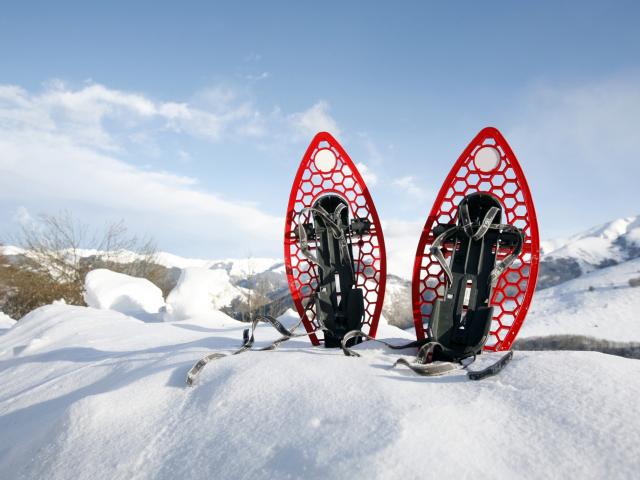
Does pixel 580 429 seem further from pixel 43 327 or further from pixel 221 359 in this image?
pixel 43 327

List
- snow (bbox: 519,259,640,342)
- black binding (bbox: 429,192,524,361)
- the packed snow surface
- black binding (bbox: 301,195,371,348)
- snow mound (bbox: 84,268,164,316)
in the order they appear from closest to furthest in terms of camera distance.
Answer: the packed snow surface, black binding (bbox: 429,192,524,361), black binding (bbox: 301,195,371,348), snow (bbox: 519,259,640,342), snow mound (bbox: 84,268,164,316)

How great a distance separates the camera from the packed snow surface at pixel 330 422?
55.0 inches

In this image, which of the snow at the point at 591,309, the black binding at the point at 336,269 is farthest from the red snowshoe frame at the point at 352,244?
the snow at the point at 591,309

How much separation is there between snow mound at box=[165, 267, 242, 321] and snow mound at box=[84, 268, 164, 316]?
48.9 inches

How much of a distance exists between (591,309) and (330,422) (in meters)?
6.00

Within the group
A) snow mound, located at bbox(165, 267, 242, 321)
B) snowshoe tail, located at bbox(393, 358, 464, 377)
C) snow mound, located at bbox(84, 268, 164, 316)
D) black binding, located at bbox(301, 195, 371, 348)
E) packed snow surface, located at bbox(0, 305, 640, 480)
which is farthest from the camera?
snow mound, located at bbox(84, 268, 164, 316)

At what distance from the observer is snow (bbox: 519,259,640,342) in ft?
18.2

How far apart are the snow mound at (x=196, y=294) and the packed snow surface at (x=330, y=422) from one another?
443cm

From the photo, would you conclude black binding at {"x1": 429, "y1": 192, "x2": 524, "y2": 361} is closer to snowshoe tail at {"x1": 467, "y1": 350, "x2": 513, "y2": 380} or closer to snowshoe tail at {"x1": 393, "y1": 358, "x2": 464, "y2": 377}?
snowshoe tail at {"x1": 393, "y1": 358, "x2": 464, "y2": 377}

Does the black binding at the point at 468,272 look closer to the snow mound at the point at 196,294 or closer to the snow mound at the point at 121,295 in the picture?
the snow mound at the point at 196,294

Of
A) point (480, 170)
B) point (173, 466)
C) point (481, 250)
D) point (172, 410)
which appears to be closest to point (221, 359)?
point (172, 410)

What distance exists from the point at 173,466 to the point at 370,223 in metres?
2.47

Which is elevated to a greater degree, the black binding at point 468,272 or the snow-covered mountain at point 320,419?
the black binding at point 468,272

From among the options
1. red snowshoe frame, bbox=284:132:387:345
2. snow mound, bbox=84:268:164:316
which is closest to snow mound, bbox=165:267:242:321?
snow mound, bbox=84:268:164:316
